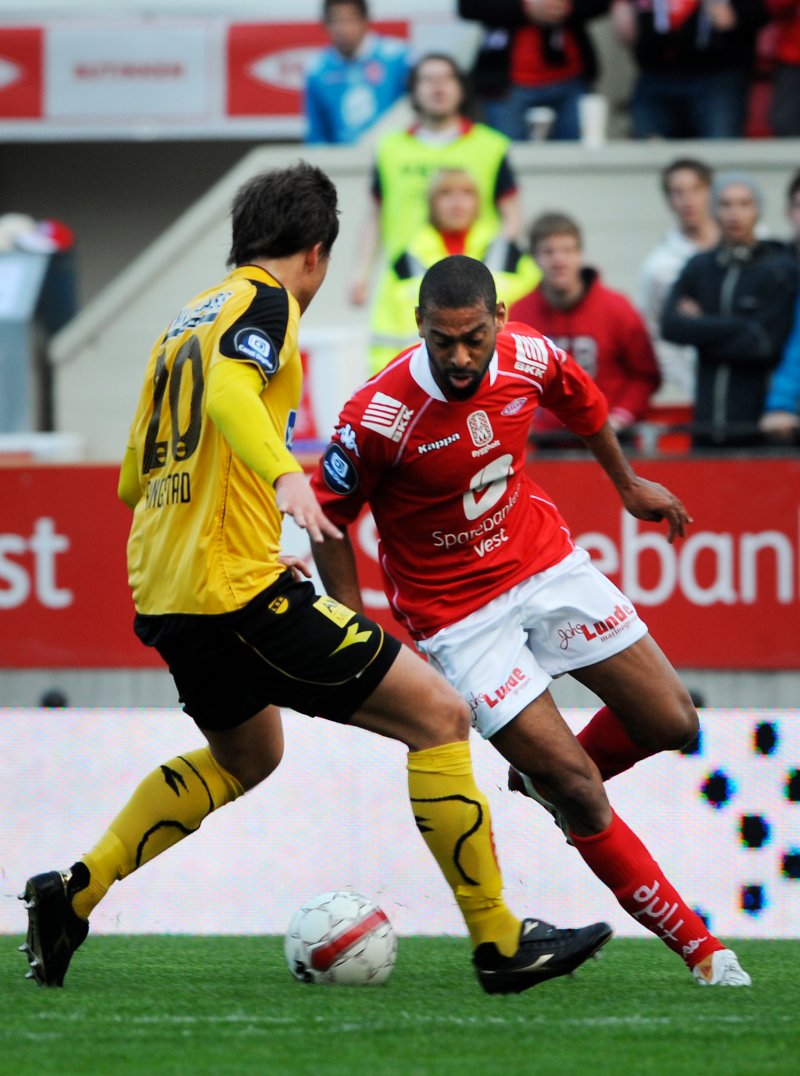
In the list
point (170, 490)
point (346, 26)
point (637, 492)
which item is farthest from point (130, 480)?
point (346, 26)

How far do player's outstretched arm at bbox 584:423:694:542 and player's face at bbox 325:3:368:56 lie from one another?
6.41 meters

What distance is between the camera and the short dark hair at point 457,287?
4941 mm

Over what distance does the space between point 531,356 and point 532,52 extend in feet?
20.4

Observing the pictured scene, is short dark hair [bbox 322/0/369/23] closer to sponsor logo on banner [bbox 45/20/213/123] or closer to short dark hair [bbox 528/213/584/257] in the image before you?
sponsor logo on banner [bbox 45/20/213/123]

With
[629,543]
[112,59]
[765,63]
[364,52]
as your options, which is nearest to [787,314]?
[629,543]

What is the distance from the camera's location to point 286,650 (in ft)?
15.5

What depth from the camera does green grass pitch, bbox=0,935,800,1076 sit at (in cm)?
402

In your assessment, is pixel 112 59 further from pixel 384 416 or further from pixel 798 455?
pixel 384 416

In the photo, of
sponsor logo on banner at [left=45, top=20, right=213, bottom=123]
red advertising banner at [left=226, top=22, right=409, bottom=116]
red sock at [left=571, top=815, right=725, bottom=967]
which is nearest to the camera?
red sock at [left=571, top=815, right=725, bottom=967]

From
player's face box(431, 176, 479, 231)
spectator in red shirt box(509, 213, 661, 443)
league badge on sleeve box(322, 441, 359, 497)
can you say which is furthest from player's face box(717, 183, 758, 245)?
league badge on sleeve box(322, 441, 359, 497)

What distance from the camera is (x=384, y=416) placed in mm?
5152

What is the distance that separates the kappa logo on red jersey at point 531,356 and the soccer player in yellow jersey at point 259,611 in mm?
680

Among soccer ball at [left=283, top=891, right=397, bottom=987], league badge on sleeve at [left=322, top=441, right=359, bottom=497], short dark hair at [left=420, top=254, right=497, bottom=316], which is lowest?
soccer ball at [left=283, top=891, right=397, bottom=987]

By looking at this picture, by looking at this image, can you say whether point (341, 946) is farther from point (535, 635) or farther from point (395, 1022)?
point (535, 635)
